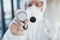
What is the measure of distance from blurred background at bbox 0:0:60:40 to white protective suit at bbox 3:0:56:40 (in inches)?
1.8

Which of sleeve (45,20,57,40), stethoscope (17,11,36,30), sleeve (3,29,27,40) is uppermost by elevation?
stethoscope (17,11,36,30)

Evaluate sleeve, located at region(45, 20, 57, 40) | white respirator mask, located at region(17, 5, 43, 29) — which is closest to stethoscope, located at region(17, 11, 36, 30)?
white respirator mask, located at region(17, 5, 43, 29)

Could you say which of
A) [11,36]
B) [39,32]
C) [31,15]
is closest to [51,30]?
[39,32]

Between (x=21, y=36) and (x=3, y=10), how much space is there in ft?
0.94

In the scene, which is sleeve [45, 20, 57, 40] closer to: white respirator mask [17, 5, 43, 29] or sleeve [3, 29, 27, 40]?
white respirator mask [17, 5, 43, 29]

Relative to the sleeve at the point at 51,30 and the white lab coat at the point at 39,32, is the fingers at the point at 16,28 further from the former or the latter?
the sleeve at the point at 51,30

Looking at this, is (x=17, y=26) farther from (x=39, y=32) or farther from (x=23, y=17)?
(x=39, y=32)

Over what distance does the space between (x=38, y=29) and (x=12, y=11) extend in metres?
0.28

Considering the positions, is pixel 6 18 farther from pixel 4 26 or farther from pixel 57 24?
pixel 57 24

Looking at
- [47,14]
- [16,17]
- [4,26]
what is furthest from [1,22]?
[47,14]

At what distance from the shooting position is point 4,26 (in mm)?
1044

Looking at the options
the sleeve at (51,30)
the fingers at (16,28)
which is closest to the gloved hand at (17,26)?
the fingers at (16,28)

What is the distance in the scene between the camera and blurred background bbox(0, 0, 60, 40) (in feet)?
3.26

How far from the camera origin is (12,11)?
103cm
